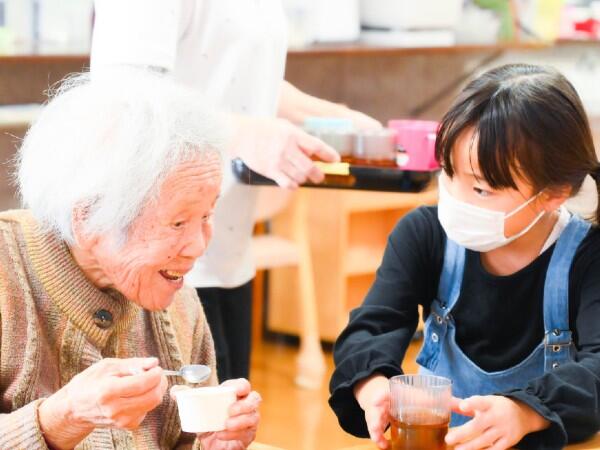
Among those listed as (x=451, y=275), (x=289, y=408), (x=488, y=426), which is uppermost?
(x=451, y=275)

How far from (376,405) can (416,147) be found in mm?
684

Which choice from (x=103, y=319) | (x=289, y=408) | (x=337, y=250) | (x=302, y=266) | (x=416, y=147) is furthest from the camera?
(x=337, y=250)

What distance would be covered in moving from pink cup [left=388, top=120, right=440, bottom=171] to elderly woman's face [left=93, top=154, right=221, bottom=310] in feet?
2.15

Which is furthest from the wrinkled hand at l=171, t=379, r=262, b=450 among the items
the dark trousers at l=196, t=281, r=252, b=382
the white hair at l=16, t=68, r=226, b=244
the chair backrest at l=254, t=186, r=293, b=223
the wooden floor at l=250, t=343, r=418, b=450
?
the wooden floor at l=250, t=343, r=418, b=450

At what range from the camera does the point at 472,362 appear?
1806mm

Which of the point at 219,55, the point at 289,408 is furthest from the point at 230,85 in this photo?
the point at 289,408

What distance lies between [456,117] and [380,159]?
1.48 ft

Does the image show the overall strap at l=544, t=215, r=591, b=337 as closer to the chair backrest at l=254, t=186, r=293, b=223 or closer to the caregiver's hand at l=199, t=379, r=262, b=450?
the caregiver's hand at l=199, t=379, r=262, b=450

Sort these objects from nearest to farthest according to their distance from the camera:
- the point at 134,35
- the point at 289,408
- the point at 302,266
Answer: the point at 134,35
the point at 289,408
the point at 302,266

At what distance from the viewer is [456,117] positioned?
1.68m

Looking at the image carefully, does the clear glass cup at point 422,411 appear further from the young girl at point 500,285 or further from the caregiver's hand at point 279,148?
the caregiver's hand at point 279,148

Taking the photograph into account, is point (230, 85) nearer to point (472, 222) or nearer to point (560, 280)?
point (472, 222)

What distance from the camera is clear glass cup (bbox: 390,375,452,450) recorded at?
1489 millimetres

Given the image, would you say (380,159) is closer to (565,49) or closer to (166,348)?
(166,348)
